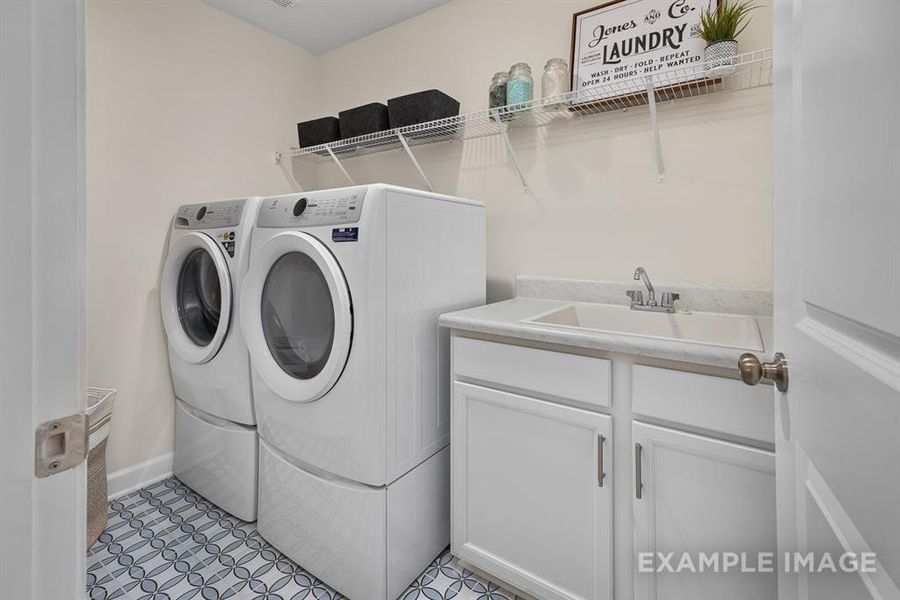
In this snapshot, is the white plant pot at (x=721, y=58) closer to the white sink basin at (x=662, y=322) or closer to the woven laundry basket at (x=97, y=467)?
the white sink basin at (x=662, y=322)

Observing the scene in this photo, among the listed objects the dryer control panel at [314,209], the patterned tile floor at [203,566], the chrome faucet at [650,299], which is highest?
the dryer control panel at [314,209]

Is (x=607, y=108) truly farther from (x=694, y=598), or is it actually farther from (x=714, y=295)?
(x=694, y=598)

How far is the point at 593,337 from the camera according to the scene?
1.24 m

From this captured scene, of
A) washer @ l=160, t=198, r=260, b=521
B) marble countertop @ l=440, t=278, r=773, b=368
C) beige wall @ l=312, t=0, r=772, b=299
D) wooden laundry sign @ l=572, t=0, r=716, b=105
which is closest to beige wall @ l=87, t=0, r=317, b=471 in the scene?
washer @ l=160, t=198, r=260, b=521

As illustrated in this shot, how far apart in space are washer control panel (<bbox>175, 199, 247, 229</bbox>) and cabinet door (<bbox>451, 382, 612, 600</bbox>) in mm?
1183

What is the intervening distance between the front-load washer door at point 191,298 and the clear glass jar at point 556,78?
5.22 feet

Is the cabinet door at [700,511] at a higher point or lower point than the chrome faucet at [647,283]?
lower

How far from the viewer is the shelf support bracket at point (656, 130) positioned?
157 centimetres

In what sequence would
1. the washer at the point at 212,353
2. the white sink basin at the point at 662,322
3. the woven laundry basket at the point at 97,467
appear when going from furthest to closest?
the washer at the point at 212,353 → the woven laundry basket at the point at 97,467 → the white sink basin at the point at 662,322

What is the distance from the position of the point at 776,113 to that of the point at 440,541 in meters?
1.70

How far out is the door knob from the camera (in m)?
0.71

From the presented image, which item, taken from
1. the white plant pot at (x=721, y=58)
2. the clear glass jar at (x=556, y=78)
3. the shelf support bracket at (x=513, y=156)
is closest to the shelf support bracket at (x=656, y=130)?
the white plant pot at (x=721, y=58)

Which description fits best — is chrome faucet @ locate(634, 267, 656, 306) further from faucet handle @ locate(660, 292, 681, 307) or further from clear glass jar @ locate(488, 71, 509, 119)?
clear glass jar @ locate(488, 71, 509, 119)

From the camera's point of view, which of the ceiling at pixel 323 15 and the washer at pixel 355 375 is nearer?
the washer at pixel 355 375
